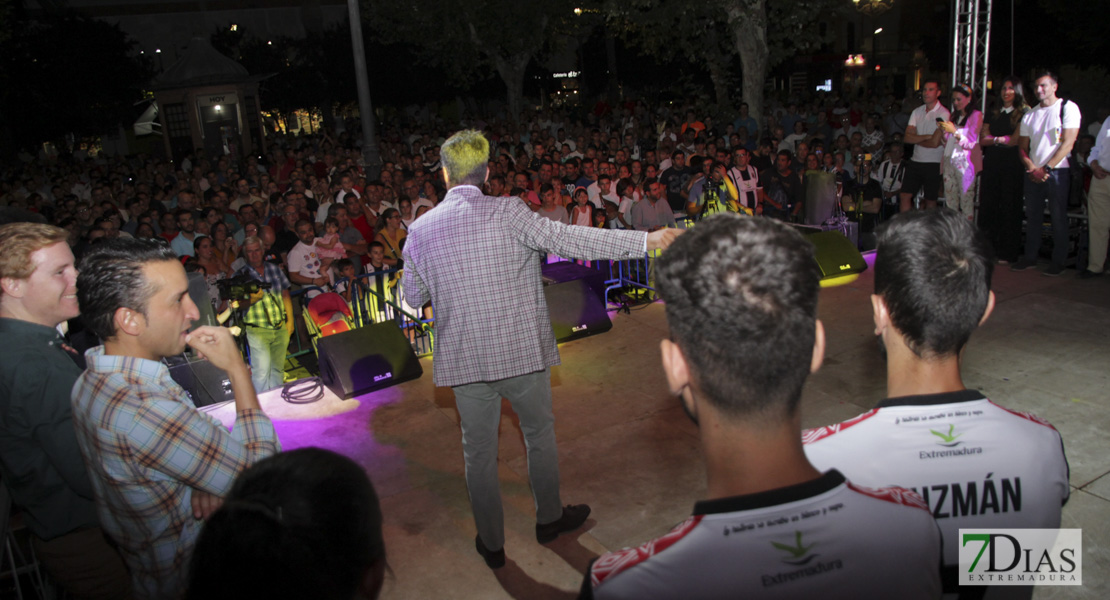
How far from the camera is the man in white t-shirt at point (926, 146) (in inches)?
343

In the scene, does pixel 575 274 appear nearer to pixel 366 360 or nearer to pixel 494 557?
pixel 366 360

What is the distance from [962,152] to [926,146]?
42 cm

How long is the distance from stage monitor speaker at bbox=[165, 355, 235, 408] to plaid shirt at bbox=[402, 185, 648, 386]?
11.3ft

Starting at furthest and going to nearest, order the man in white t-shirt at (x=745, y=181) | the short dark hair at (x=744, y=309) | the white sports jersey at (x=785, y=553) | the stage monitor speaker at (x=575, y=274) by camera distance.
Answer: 1. the man in white t-shirt at (x=745, y=181)
2. the stage monitor speaker at (x=575, y=274)
3. the short dark hair at (x=744, y=309)
4. the white sports jersey at (x=785, y=553)

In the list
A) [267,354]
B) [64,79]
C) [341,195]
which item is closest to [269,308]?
[267,354]

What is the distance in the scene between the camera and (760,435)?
4.31 ft

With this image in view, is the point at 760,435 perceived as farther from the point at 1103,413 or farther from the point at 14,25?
the point at 14,25

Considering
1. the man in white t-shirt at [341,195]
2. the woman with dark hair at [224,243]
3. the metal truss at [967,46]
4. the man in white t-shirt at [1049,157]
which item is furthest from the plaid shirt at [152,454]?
the metal truss at [967,46]

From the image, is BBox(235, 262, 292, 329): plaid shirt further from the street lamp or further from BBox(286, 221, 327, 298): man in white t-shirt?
the street lamp

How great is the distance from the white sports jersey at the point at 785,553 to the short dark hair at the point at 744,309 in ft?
0.59

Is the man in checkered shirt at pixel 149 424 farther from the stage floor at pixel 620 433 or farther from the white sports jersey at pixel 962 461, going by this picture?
the stage floor at pixel 620 433

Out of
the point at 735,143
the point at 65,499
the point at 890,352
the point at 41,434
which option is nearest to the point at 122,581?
the point at 65,499

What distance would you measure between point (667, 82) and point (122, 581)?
40312mm

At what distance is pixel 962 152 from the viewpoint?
339 inches
